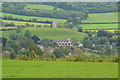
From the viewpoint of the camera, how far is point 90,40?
6700 centimetres

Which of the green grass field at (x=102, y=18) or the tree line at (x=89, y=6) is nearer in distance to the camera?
the green grass field at (x=102, y=18)

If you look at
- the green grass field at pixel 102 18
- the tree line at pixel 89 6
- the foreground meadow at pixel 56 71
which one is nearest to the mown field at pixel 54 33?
the green grass field at pixel 102 18

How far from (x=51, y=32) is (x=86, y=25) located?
15.3 metres

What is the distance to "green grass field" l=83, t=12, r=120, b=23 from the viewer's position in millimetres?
84162

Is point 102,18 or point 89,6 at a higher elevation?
point 89,6

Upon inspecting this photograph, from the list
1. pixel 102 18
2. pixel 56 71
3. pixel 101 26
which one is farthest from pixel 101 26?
pixel 56 71

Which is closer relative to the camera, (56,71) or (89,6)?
(56,71)

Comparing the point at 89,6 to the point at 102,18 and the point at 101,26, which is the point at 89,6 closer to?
the point at 102,18

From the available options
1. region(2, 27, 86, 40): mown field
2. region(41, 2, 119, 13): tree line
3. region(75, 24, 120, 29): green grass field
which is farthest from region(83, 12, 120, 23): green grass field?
region(2, 27, 86, 40): mown field

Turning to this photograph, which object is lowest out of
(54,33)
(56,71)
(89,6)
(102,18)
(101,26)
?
(54,33)

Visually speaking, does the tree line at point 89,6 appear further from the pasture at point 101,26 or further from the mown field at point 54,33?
the mown field at point 54,33

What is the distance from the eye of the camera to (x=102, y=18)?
8675cm

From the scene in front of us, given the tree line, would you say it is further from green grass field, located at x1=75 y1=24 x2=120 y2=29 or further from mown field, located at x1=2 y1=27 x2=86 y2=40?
mown field, located at x1=2 y1=27 x2=86 y2=40

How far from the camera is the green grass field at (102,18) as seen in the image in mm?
84162
